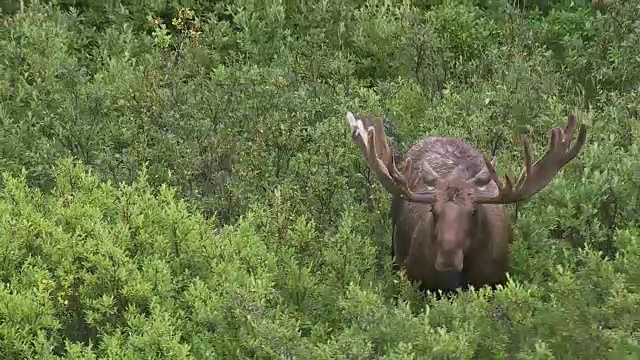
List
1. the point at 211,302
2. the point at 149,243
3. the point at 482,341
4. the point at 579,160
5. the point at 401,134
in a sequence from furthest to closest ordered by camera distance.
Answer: the point at 401,134, the point at 579,160, the point at 149,243, the point at 211,302, the point at 482,341

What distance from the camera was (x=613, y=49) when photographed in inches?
356

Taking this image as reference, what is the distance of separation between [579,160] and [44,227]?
3518 millimetres

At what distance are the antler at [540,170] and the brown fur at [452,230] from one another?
17 cm

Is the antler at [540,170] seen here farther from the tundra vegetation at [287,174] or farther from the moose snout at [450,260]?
the moose snout at [450,260]

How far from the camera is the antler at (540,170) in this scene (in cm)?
580

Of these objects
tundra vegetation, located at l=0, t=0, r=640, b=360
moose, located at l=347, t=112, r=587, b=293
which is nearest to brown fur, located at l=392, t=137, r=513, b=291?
moose, located at l=347, t=112, r=587, b=293

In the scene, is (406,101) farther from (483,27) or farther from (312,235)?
(312,235)

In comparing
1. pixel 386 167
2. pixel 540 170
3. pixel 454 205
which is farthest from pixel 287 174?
pixel 540 170

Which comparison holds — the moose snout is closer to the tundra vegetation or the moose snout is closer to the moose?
the moose

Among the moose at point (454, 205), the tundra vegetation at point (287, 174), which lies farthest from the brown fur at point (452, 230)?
the tundra vegetation at point (287, 174)

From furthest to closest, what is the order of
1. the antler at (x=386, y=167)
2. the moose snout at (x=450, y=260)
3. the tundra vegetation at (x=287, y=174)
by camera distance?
the antler at (x=386, y=167) → the moose snout at (x=450, y=260) → the tundra vegetation at (x=287, y=174)

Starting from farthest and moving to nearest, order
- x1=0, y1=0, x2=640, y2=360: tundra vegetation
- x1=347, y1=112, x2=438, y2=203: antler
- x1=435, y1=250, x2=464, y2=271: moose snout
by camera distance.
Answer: x1=347, y1=112, x2=438, y2=203: antler
x1=435, y1=250, x2=464, y2=271: moose snout
x1=0, y1=0, x2=640, y2=360: tundra vegetation

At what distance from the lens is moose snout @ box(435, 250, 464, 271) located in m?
5.77

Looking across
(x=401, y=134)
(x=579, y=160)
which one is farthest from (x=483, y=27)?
(x=579, y=160)
